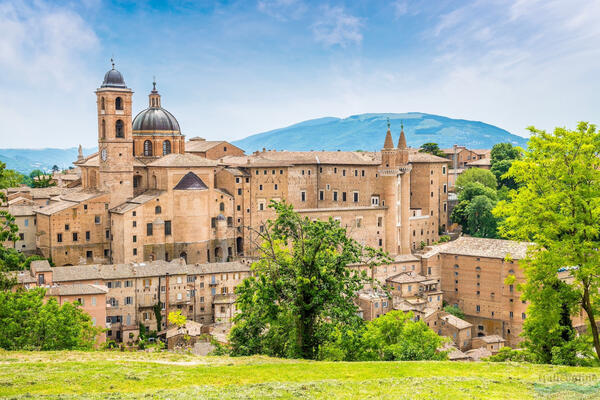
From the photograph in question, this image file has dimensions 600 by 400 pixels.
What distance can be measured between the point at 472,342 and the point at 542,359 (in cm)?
3211

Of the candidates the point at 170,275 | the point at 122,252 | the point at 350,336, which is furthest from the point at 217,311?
the point at 350,336

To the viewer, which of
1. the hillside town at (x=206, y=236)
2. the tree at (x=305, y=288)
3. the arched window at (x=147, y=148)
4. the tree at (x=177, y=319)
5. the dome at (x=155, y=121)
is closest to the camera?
the tree at (x=305, y=288)

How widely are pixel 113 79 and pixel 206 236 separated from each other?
649 inches

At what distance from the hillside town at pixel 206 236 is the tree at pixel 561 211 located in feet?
79.3

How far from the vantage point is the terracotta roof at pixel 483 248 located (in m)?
58.8

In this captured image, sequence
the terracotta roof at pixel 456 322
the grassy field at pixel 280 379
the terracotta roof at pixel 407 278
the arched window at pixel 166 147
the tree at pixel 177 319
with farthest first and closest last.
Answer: the arched window at pixel 166 147 → the terracotta roof at pixel 407 278 → the terracotta roof at pixel 456 322 → the tree at pixel 177 319 → the grassy field at pixel 280 379

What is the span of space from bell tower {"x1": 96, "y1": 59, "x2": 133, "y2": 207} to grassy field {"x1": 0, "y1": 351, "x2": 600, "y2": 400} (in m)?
36.4

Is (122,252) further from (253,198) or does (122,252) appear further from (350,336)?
(350,336)

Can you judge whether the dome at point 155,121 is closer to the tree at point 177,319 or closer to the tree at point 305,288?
the tree at point 177,319

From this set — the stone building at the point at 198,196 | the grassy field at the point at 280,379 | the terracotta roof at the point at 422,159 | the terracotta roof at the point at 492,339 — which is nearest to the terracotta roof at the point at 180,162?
the stone building at the point at 198,196

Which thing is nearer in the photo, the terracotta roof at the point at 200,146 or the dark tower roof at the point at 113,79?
the dark tower roof at the point at 113,79

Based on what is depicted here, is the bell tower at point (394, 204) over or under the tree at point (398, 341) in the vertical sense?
over

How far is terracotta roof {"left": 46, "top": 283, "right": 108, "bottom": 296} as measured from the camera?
145 feet

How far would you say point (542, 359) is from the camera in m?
24.0
